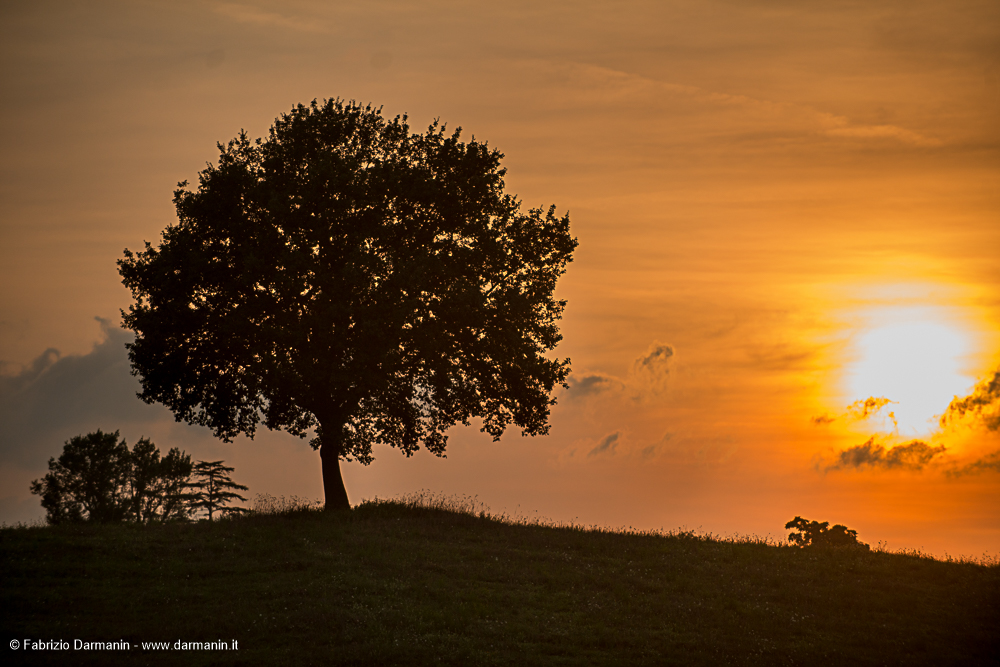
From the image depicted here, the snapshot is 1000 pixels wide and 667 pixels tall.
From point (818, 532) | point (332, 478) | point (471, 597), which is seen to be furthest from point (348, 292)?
point (818, 532)

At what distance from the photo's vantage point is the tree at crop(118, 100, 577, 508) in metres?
31.8

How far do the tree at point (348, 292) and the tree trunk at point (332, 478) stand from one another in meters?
0.07

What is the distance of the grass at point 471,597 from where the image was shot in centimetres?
1877

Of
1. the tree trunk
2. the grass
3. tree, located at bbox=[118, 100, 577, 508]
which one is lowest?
the grass

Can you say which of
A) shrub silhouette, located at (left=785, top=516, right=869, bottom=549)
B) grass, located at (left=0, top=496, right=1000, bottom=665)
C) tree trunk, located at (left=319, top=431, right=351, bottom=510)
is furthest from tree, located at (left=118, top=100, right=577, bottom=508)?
shrub silhouette, located at (left=785, top=516, right=869, bottom=549)

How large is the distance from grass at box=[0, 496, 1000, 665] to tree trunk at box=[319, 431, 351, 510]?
94.2 inches

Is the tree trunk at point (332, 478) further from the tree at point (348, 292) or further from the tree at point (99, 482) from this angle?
the tree at point (99, 482)

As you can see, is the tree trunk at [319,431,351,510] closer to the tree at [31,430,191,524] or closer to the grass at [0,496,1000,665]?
the grass at [0,496,1000,665]

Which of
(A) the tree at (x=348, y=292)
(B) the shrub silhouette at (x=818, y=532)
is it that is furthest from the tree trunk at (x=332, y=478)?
(B) the shrub silhouette at (x=818, y=532)

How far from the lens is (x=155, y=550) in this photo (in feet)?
87.6

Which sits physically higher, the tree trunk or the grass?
the tree trunk

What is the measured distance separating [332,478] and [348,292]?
8538 mm

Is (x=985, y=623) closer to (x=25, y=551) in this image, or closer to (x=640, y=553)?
(x=640, y=553)

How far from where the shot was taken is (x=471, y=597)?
22.4 meters
